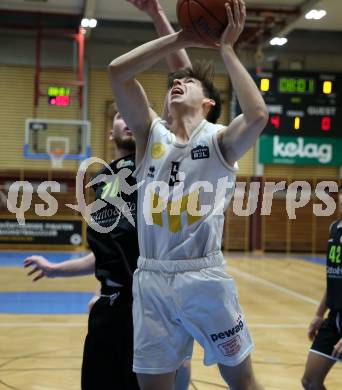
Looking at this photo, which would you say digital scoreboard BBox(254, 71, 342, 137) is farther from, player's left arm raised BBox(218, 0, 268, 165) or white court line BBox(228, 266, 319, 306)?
player's left arm raised BBox(218, 0, 268, 165)

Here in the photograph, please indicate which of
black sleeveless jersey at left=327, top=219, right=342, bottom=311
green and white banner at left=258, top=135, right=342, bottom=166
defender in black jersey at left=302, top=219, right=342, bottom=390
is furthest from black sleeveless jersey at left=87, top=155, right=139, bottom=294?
green and white banner at left=258, top=135, right=342, bottom=166

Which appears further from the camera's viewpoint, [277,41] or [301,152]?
[301,152]

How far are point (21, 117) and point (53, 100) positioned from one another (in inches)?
96.1

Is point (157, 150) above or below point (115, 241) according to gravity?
above

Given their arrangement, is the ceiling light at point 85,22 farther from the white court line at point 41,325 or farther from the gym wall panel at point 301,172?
the white court line at point 41,325

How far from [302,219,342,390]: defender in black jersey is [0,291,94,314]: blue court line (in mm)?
4637

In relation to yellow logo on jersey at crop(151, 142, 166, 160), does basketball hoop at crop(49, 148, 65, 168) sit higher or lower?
higher

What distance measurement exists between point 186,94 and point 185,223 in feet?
1.91

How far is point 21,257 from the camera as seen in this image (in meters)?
15.4

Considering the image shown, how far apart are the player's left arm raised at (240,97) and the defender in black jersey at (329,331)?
167cm

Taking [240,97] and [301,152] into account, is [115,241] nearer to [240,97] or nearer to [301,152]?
[240,97]

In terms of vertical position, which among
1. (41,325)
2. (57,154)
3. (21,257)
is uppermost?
(57,154)

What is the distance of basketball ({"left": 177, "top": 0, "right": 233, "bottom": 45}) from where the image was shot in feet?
8.77

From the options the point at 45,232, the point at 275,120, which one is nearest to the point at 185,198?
the point at 275,120
